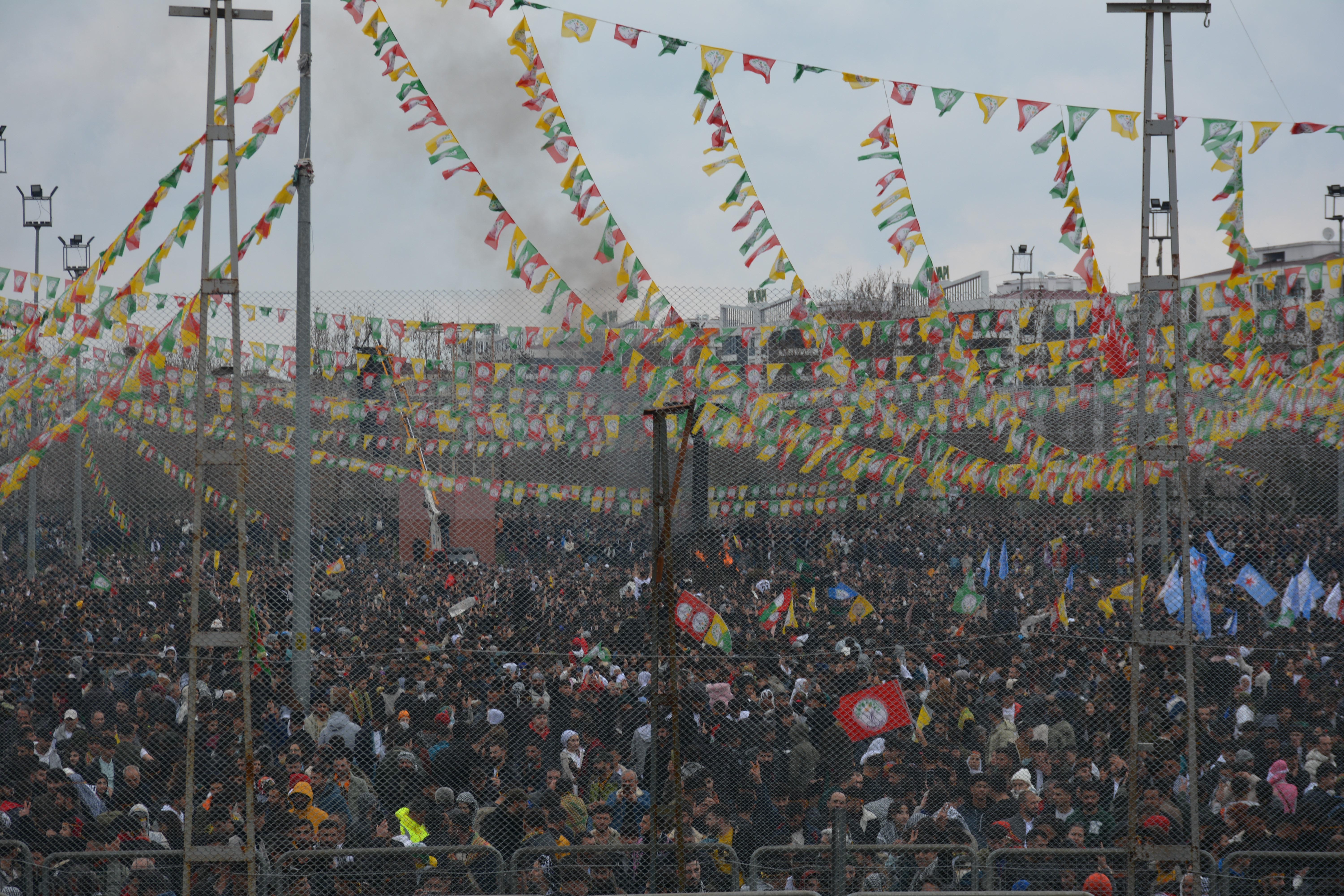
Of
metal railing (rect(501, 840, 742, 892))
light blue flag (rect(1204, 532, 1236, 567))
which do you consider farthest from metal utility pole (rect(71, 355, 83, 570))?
light blue flag (rect(1204, 532, 1236, 567))

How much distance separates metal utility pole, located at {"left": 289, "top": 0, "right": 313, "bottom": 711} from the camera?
28.7ft

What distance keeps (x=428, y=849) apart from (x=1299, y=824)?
548cm

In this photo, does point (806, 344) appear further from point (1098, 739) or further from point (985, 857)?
point (985, 857)

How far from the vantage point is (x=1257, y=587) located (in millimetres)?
10023

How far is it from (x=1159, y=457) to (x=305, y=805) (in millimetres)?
5689

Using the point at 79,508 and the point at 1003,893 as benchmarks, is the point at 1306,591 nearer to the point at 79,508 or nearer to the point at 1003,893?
the point at 1003,893

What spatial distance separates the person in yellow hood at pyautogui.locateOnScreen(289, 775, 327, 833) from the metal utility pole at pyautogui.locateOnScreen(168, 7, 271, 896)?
3.71 feet

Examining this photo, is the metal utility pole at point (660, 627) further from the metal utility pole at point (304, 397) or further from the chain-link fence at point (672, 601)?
the metal utility pole at point (304, 397)

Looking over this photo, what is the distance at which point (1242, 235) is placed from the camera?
9.91m

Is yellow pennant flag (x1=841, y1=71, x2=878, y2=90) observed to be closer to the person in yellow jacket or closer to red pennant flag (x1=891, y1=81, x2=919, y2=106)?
red pennant flag (x1=891, y1=81, x2=919, y2=106)

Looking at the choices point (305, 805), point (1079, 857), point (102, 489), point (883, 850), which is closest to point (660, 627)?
point (883, 850)

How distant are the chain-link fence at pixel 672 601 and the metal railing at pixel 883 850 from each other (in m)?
0.07

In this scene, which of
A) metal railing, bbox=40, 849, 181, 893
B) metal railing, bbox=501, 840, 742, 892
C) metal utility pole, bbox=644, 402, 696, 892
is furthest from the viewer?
metal railing, bbox=501, 840, 742, 892

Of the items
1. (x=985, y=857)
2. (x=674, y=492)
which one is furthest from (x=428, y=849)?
(x=985, y=857)
